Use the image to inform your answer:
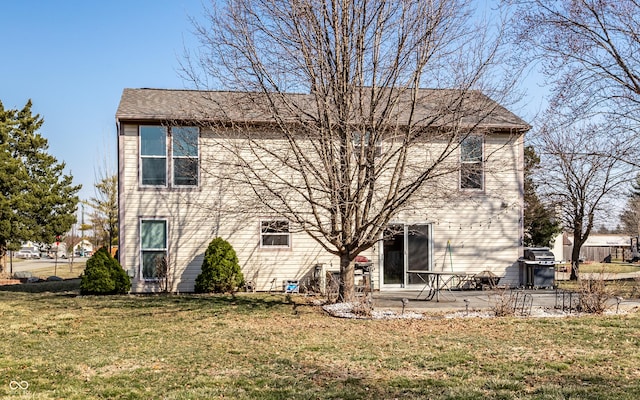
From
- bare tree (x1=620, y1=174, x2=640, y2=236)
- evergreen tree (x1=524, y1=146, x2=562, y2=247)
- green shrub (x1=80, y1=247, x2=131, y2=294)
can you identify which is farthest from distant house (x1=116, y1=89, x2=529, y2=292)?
bare tree (x1=620, y1=174, x2=640, y2=236)

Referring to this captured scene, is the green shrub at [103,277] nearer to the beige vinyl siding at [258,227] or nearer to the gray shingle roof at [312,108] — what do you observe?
the beige vinyl siding at [258,227]

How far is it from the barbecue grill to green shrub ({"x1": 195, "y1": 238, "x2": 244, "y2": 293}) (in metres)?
8.17

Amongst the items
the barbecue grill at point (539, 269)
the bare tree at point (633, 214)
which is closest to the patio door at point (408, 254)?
the barbecue grill at point (539, 269)

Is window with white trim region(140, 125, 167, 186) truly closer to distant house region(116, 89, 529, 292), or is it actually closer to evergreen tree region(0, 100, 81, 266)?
distant house region(116, 89, 529, 292)

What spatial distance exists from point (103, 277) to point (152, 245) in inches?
59.4

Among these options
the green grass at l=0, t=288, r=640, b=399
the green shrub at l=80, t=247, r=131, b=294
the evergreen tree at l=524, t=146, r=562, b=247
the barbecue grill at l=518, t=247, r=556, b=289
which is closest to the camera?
the green grass at l=0, t=288, r=640, b=399

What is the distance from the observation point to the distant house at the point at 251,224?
52.2 feet

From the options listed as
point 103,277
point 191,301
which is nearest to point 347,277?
point 191,301

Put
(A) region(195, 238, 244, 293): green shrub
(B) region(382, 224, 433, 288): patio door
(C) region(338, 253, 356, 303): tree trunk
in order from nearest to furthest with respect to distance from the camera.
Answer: (C) region(338, 253, 356, 303): tree trunk
(A) region(195, 238, 244, 293): green shrub
(B) region(382, 224, 433, 288): patio door

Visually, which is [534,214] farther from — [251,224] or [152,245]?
[152,245]

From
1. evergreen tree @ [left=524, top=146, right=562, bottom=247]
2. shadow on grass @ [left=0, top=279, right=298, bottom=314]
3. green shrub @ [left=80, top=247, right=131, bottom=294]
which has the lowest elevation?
shadow on grass @ [left=0, top=279, right=298, bottom=314]

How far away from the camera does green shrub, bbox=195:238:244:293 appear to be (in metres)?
15.4

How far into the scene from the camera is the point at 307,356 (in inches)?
304

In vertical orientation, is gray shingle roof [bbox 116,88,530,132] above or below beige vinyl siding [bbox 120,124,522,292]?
above
